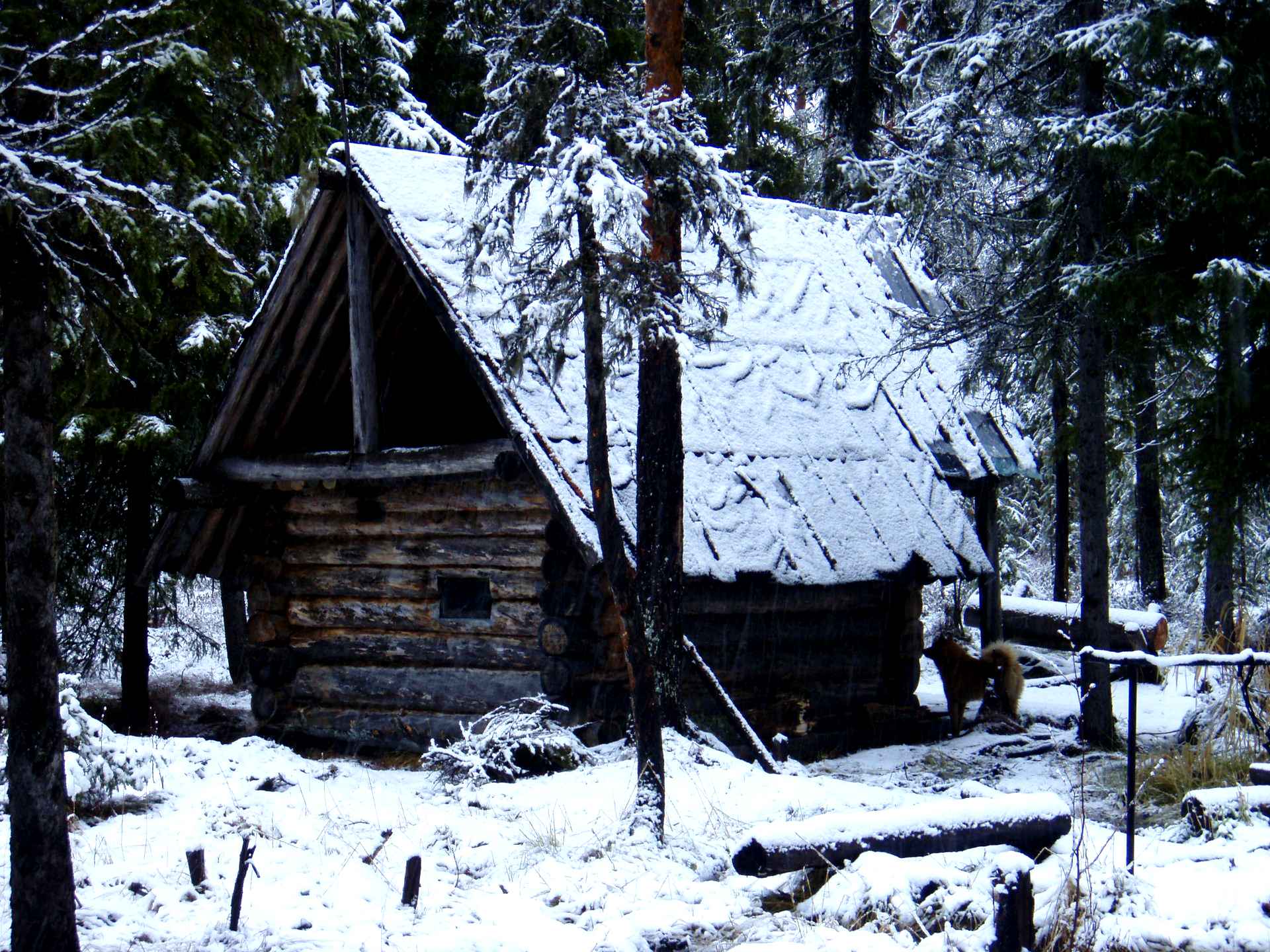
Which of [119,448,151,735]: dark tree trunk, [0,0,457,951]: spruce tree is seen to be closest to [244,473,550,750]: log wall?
[119,448,151,735]: dark tree trunk

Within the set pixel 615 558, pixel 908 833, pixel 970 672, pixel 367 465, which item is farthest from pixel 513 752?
pixel 970 672

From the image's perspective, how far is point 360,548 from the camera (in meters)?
12.8

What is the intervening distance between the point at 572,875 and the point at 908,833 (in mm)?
2013

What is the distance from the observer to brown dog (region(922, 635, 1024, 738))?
43.3 ft

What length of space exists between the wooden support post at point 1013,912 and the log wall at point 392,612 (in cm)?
678

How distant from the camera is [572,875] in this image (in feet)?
21.8

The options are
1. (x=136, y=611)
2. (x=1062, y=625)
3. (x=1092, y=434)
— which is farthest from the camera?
(x=1062, y=625)

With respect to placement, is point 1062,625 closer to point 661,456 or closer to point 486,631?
point 486,631

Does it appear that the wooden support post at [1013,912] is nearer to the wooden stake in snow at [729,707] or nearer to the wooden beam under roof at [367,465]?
the wooden stake in snow at [729,707]

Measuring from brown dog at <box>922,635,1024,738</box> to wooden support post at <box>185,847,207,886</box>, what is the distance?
8.94 m

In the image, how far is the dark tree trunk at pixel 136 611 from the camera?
15.6m

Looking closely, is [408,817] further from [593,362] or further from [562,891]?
[593,362]

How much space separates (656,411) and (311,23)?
3.17 m

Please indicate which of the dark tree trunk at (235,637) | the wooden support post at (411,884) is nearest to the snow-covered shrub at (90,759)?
the wooden support post at (411,884)
